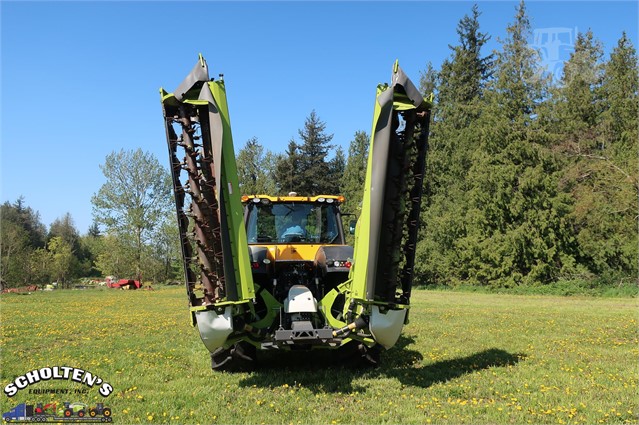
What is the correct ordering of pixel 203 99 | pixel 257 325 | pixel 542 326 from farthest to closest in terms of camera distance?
1. pixel 542 326
2. pixel 257 325
3. pixel 203 99

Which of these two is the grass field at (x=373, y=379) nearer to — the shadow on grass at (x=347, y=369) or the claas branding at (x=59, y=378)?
the shadow on grass at (x=347, y=369)

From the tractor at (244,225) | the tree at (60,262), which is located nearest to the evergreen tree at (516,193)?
the tractor at (244,225)

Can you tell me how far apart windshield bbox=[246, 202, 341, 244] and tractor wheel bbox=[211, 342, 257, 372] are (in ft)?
6.35

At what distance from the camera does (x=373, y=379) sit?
265 inches

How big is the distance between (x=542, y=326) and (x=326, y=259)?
7962mm

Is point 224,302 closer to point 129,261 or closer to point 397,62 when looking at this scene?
point 397,62

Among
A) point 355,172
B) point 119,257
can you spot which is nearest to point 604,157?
point 355,172

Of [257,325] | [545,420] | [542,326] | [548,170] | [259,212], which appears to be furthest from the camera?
[548,170]

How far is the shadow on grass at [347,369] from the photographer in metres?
6.54

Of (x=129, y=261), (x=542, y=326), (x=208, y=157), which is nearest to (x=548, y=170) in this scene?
(x=542, y=326)

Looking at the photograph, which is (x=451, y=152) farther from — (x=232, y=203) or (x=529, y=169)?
(x=232, y=203)

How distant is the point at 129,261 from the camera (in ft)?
169

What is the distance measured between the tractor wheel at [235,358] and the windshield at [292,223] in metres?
1.94

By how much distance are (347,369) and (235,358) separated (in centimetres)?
171
